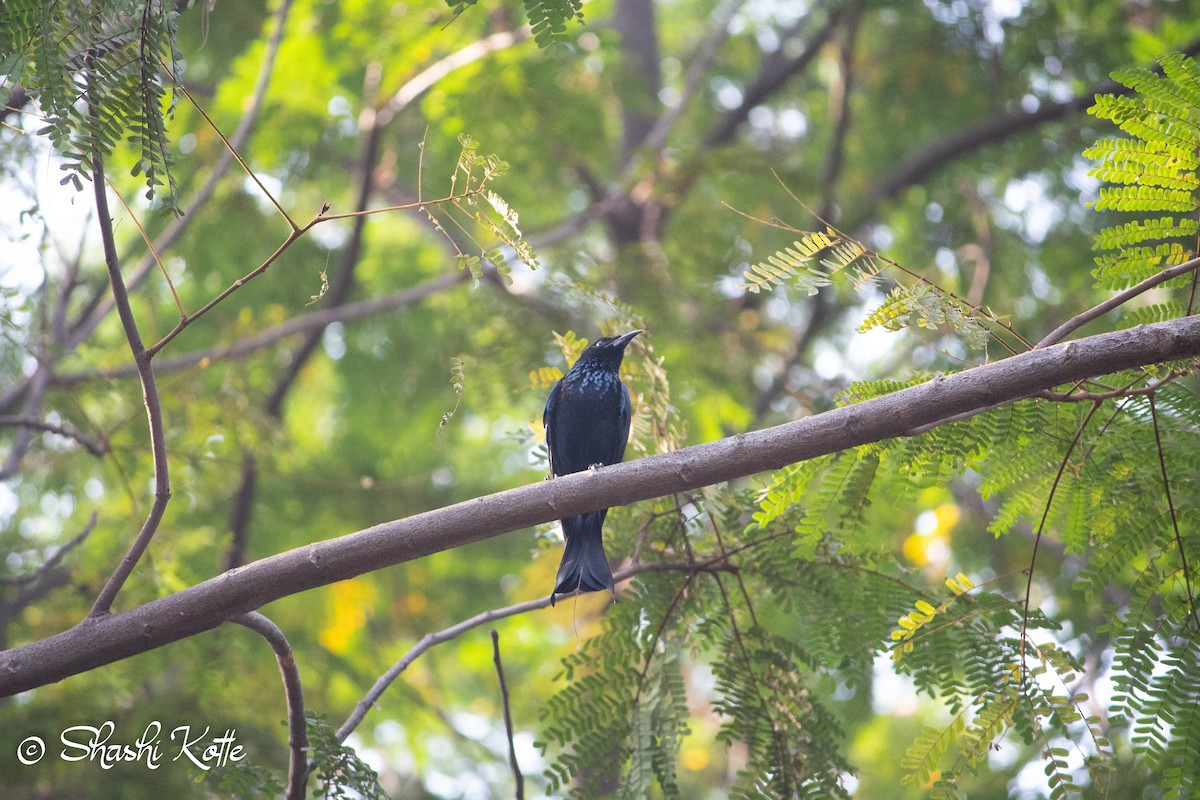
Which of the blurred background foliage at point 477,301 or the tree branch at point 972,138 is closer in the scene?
the blurred background foliage at point 477,301

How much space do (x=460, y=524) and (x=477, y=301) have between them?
17.3ft

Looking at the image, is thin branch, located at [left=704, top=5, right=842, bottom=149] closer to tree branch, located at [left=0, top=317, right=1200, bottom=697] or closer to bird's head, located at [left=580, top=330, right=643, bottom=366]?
bird's head, located at [left=580, top=330, right=643, bottom=366]

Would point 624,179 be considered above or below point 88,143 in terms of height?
above

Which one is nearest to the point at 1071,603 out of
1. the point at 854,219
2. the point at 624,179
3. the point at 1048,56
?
the point at 854,219

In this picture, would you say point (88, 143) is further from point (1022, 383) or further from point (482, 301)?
point (482, 301)

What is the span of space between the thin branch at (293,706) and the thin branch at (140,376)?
1.50 ft

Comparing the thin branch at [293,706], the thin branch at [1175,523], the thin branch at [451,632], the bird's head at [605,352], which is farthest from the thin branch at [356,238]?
the thin branch at [1175,523]

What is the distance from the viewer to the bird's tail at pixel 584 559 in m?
3.72

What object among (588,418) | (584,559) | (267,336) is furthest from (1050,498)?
(267,336)

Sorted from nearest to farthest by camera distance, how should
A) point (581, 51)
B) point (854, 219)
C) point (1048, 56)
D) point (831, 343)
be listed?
point (581, 51)
point (1048, 56)
point (854, 219)
point (831, 343)

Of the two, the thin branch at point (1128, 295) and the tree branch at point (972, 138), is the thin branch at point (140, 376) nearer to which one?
the thin branch at point (1128, 295)

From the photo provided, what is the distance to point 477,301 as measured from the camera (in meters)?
7.97

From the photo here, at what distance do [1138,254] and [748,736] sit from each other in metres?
2.07

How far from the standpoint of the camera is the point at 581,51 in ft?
22.4
